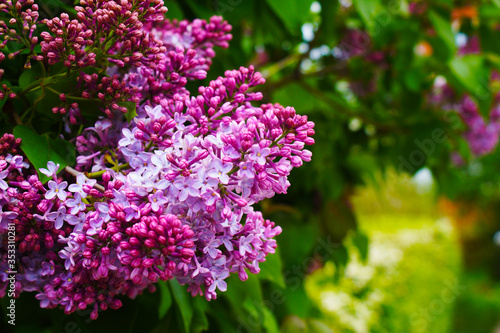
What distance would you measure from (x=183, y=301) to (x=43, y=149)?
386 millimetres

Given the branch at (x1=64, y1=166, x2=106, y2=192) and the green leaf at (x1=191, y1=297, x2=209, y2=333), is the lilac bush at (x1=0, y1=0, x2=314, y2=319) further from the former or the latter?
the green leaf at (x1=191, y1=297, x2=209, y2=333)

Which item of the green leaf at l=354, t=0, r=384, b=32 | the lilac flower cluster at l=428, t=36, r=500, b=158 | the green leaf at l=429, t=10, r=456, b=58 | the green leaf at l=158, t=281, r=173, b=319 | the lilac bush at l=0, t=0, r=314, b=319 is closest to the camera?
the lilac bush at l=0, t=0, r=314, b=319

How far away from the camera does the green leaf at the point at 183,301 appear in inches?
34.5

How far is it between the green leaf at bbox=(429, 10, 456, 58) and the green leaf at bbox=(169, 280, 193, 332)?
97 cm

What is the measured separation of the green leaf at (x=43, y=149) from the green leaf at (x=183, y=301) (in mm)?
307

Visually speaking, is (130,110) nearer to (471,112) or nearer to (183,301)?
(183,301)

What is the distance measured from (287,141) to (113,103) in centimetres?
24

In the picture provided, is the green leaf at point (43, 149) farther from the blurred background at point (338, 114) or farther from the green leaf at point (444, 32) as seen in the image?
the green leaf at point (444, 32)

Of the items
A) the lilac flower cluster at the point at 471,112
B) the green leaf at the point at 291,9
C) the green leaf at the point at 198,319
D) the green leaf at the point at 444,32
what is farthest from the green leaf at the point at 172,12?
the lilac flower cluster at the point at 471,112

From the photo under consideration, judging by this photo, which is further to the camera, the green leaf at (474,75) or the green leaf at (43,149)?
the green leaf at (474,75)

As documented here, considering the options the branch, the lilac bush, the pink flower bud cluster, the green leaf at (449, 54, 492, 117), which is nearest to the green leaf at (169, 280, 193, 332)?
the lilac bush

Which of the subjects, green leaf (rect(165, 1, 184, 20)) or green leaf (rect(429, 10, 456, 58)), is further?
green leaf (rect(429, 10, 456, 58))

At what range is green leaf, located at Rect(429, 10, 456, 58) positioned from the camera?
1.36 metres

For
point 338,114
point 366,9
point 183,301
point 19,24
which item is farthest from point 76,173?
point 338,114
